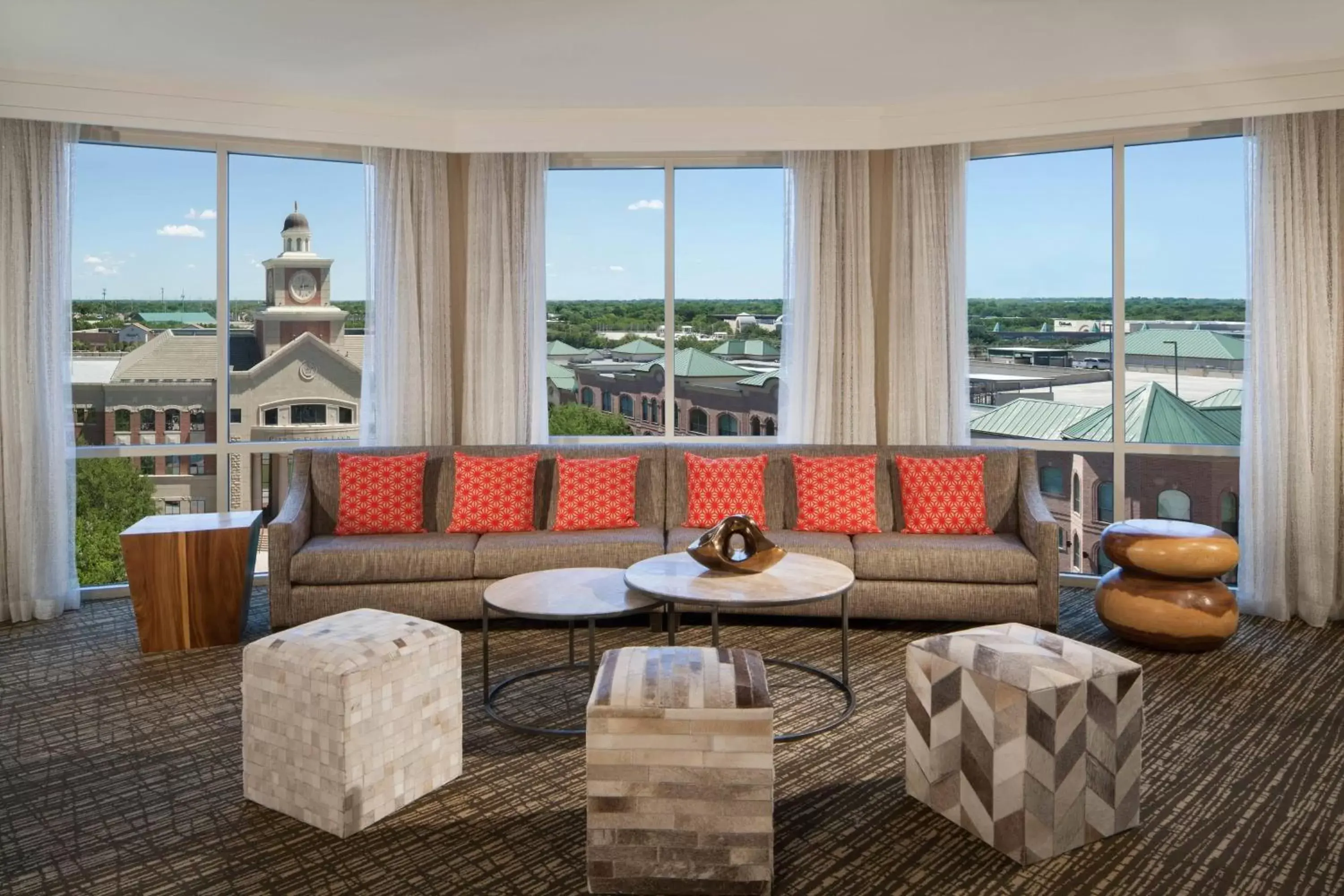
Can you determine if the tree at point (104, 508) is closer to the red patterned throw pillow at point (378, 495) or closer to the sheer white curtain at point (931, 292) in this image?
the red patterned throw pillow at point (378, 495)

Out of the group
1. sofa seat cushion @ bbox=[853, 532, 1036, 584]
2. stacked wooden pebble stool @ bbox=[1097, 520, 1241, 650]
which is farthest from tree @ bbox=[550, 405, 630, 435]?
stacked wooden pebble stool @ bbox=[1097, 520, 1241, 650]

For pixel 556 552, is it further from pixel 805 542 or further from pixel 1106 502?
pixel 1106 502

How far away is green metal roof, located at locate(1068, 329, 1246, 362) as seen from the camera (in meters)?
→ 5.53

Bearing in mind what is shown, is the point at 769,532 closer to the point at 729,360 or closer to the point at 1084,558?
the point at 729,360

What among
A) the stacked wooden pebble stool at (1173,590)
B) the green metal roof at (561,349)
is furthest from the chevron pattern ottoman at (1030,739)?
the green metal roof at (561,349)

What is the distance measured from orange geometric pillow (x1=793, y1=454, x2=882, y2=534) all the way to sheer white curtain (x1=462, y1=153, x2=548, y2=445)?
5.46 feet

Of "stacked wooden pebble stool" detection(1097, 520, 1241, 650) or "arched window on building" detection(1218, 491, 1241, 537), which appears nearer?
"stacked wooden pebble stool" detection(1097, 520, 1241, 650)

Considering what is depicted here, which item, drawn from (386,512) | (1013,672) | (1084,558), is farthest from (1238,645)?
(386,512)

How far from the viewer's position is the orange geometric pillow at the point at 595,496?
5406mm

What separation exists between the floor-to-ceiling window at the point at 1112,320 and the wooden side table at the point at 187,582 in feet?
12.7

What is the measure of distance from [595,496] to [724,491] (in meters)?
0.67

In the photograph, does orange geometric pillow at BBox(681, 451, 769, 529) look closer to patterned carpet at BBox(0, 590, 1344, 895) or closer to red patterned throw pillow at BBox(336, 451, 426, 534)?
patterned carpet at BBox(0, 590, 1344, 895)

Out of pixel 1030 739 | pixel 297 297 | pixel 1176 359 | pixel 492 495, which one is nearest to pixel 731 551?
pixel 1030 739

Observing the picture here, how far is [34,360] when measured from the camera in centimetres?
522
